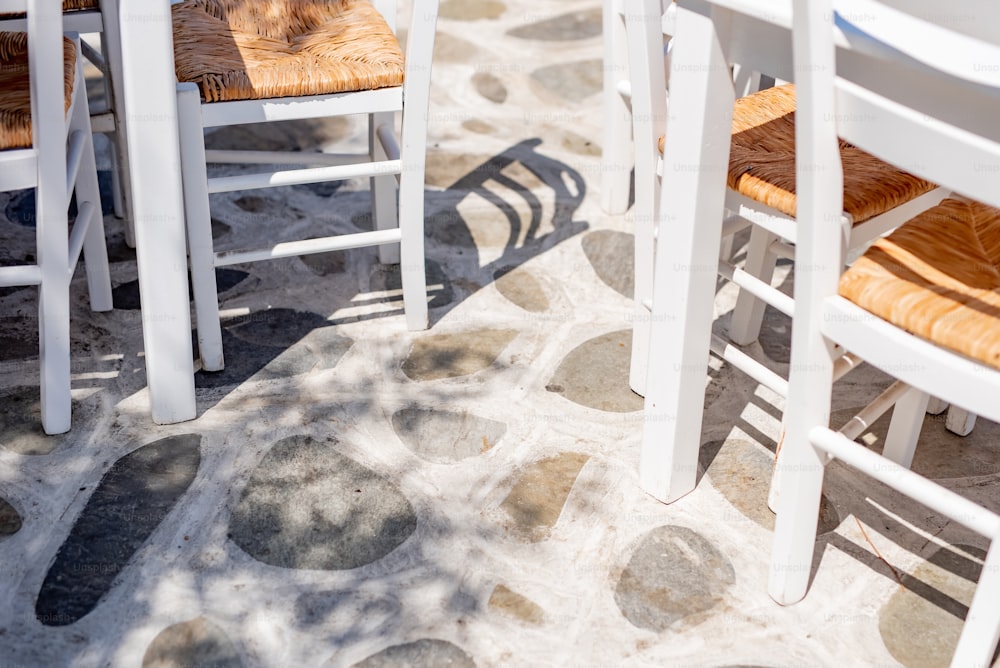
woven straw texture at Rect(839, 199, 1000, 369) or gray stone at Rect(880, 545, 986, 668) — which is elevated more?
woven straw texture at Rect(839, 199, 1000, 369)

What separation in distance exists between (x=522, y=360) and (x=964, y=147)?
3.70ft

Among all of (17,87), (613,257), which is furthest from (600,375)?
(17,87)

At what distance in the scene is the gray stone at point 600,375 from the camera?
200cm

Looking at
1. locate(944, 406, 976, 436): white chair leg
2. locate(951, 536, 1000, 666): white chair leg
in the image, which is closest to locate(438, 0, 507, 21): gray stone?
locate(944, 406, 976, 436): white chair leg

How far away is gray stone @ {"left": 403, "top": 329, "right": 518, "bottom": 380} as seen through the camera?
2057 millimetres

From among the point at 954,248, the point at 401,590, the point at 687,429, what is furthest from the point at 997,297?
the point at 401,590

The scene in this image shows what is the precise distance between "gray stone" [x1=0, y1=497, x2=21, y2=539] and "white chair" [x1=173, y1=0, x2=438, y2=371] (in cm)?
45

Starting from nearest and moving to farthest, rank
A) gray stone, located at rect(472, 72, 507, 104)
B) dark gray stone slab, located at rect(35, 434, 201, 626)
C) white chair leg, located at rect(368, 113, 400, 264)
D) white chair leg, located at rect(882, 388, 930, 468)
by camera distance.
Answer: dark gray stone slab, located at rect(35, 434, 201, 626) < white chair leg, located at rect(882, 388, 930, 468) < white chair leg, located at rect(368, 113, 400, 264) < gray stone, located at rect(472, 72, 507, 104)

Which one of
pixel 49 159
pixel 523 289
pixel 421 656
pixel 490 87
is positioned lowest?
pixel 421 656

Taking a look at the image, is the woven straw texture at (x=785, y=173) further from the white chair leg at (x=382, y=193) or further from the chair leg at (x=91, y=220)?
the chair leg at (x=91, y=220)

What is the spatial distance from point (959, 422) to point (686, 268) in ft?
2.31

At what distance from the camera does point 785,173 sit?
5.34 feet

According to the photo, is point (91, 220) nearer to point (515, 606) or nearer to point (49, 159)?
point (49, 159)

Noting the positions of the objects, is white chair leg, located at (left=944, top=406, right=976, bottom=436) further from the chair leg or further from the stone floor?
the chair leg
